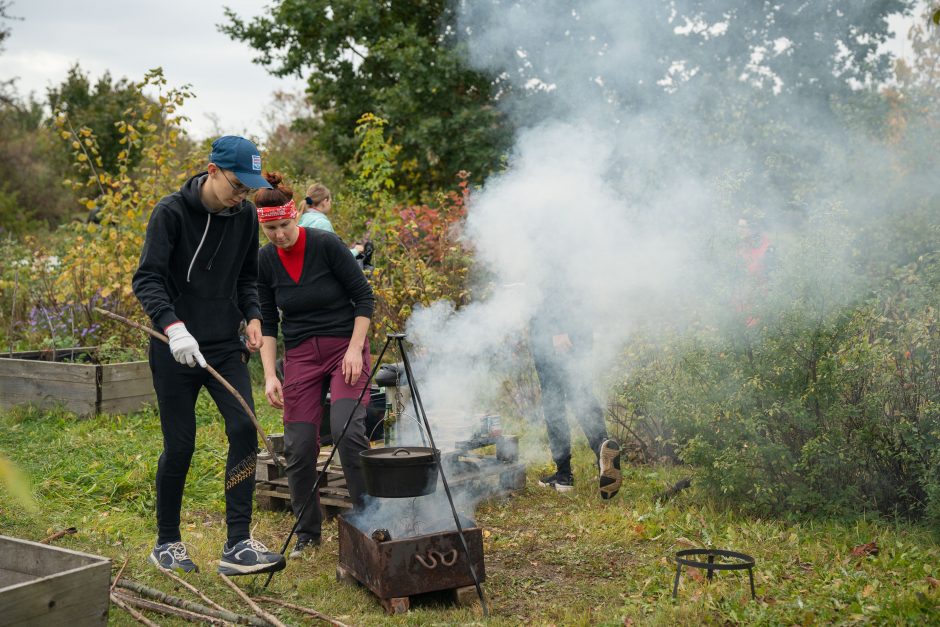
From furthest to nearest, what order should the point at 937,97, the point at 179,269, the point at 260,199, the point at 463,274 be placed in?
the point at 937,97 < the point at 463,274 < the point at 260,199 < the point at 179,269

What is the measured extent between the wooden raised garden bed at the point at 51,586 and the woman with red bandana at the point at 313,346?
1.46 m

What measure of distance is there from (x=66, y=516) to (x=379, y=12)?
13145 mm

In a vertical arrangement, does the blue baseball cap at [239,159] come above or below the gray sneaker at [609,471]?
above

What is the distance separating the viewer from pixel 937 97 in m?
13.9

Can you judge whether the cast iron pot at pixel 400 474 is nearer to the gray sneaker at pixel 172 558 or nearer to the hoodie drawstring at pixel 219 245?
the gray sneaker at pixel 172 558

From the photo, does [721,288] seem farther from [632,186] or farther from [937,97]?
[937,97]

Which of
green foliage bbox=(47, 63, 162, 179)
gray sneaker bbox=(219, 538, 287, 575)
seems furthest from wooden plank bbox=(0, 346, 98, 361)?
green foliage bbox=(47, 63, 162, 179)

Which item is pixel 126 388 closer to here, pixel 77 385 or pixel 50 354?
pixel 77 385

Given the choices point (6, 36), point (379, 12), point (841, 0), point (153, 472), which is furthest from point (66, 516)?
point (6, 36)

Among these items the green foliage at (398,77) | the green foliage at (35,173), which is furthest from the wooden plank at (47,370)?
the green foliage at (35,173)

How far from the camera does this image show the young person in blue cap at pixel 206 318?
3574 mm

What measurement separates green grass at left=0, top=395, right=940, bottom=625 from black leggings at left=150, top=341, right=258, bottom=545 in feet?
0.97

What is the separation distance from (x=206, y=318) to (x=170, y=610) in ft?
4.15

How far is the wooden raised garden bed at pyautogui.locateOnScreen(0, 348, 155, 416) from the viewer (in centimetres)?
680
